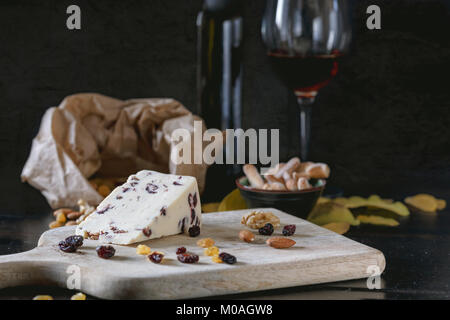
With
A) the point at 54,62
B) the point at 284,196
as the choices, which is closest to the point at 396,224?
the point at 284,196

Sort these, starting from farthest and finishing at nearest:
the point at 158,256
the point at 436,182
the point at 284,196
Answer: the point at 436,182 < the point at 284,196 < the point at 158,256

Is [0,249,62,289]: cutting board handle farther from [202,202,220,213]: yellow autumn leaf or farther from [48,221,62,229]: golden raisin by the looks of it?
[202,202,220,213]: yellow autumn leaf

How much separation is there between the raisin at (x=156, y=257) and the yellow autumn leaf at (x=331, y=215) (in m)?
0.50

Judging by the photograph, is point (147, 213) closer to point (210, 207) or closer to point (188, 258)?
point (188, 258)

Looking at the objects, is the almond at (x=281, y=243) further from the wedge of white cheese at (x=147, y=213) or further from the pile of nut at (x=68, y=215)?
the pile of nut at (x=68, y=215)

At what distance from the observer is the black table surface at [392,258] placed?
100cm

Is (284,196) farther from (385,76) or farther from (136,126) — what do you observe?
(385,76)

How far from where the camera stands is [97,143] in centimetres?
165

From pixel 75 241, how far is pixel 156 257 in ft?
0.51

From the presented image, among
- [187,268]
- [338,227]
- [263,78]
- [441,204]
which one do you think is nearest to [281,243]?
[187,268]

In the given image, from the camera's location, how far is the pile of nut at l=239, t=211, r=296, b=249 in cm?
110

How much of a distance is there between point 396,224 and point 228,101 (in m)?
0.50

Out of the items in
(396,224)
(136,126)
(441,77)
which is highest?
(441,77)

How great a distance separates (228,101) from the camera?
162 cm
